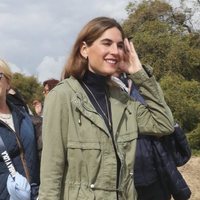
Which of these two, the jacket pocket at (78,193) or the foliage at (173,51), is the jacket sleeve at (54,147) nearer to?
the jacket pocket at (78,193)

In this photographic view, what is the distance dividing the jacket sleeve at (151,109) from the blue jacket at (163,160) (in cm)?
47

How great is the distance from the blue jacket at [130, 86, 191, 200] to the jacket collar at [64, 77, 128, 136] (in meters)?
0.54

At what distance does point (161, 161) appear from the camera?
10.3 ft

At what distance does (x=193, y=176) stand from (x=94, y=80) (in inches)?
287

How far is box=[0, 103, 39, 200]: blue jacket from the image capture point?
3.13 m

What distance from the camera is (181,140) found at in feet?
10.2

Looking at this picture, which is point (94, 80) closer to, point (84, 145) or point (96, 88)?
point (96, 88)

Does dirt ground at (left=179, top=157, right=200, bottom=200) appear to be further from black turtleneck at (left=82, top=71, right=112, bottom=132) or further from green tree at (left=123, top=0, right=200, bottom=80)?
green tree at (left=123, top=0, right=200, bottom=80)

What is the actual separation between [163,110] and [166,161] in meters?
0.58

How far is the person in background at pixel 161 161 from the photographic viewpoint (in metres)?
3.12

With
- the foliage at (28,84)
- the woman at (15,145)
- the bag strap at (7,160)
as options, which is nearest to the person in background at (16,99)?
the woman at (15,145)

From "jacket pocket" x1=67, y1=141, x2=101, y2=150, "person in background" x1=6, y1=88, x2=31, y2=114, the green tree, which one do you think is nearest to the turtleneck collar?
"jacket pocket" x1=67, y1=141, x2=101, y2=150

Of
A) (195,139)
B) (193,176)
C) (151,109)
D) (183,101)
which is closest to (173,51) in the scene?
(183,101)

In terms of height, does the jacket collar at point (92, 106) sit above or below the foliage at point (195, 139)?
above
